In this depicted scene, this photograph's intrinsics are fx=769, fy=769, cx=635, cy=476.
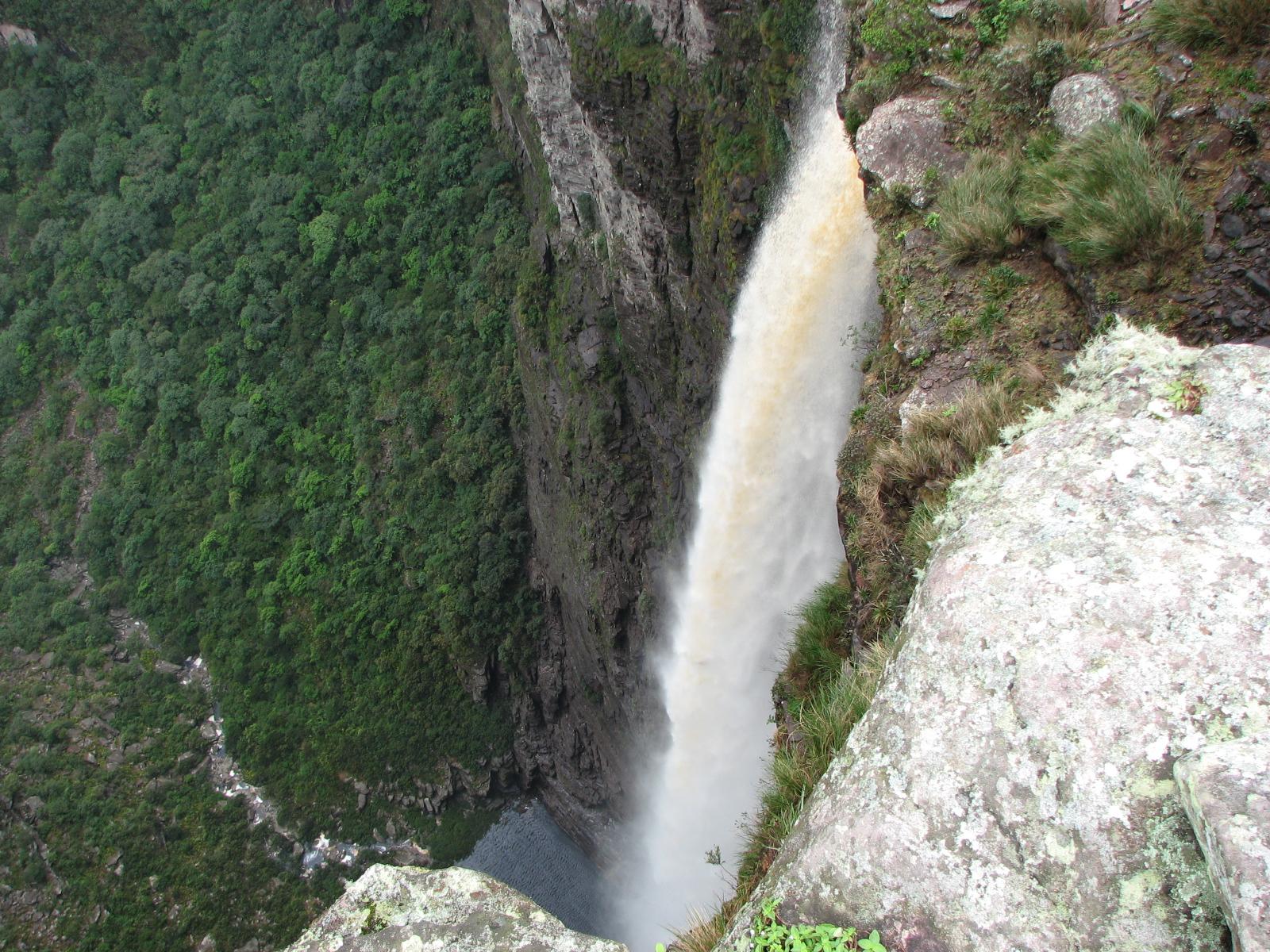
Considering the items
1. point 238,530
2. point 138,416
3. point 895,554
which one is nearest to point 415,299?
point 238,530

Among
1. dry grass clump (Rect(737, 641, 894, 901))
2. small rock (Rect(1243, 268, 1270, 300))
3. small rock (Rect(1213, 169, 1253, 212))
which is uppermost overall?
small rock (Rect(1213, 169, 1253, 212))

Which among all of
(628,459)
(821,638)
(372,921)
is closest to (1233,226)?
(821,638)

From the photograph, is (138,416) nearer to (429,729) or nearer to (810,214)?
(429,729)

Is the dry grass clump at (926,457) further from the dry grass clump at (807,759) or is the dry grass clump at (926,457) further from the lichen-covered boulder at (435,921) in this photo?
the lichen-covered boulder at (435,921)

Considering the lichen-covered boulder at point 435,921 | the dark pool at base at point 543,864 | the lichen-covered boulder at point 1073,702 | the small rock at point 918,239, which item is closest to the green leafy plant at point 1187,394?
the lichen-covered boulder at point 1073,702

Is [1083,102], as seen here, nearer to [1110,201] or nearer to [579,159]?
[1110,201]

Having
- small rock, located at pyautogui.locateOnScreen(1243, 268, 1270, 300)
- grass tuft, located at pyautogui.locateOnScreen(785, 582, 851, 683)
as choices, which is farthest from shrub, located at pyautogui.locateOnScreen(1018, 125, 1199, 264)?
grass tuft, located at pyautogui.locateOnScreen(785, 582, 851, 683)

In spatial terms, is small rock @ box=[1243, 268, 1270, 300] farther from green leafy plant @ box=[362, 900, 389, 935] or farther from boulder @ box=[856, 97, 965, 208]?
green leafy plant @ box=[362, 900, 389, 935]
